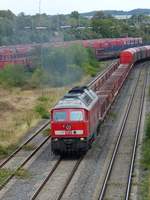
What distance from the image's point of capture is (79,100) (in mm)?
23906

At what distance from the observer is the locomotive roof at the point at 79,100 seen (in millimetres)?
23253

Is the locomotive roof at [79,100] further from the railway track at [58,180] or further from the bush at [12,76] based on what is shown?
the bush at [12,76]

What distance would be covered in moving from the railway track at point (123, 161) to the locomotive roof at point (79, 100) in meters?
2.58

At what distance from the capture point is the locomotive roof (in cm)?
2325

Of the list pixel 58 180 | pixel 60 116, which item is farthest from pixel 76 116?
pixel 58 180

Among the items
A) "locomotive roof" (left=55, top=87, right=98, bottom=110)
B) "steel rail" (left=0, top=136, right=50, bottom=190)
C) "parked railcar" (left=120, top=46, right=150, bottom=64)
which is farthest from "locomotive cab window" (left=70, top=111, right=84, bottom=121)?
"parked railcar" (left=120, top=46, right=150, bottom=64)

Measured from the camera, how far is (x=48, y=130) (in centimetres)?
2962

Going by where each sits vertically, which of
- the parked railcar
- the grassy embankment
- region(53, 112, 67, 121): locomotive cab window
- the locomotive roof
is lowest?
the grassy embankment

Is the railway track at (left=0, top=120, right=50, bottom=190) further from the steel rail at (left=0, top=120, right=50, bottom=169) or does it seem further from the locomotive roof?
the locomotive roof

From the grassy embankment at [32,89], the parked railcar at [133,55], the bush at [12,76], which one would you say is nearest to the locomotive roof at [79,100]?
the grassy embankment at [32,89]

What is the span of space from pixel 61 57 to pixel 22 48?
5049mm

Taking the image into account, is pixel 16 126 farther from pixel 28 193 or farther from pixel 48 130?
pixel 28 193

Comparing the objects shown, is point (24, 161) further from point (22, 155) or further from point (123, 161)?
point (123, 161)

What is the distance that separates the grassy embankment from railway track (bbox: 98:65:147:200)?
562 centimetres
